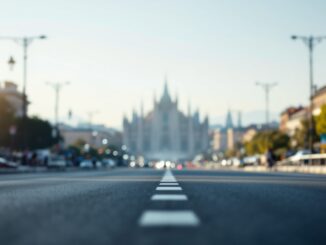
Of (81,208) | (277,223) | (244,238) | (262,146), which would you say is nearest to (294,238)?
(244,238)

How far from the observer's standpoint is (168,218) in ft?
19.1

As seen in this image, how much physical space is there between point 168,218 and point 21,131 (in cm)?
8780

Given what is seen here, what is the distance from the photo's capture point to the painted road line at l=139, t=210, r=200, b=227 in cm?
540

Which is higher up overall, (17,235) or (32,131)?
(32,131)

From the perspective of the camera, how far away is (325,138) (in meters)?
62.4

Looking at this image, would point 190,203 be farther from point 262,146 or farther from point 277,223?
point 262,146

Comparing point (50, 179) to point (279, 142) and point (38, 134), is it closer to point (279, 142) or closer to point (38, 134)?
point (38, 134)

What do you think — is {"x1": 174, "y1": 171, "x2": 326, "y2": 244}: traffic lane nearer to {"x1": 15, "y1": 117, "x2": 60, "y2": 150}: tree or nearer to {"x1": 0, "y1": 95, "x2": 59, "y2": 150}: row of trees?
{"x1": 0, "y1": 95, "x2": 59, "y2": 150}: row of trees

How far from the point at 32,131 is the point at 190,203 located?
92.1 meters

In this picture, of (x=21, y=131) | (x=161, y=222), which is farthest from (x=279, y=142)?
(x=161, y=222)

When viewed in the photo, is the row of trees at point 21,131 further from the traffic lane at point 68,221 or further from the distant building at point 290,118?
the traffic lane at point 68,221

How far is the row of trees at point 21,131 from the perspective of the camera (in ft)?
272

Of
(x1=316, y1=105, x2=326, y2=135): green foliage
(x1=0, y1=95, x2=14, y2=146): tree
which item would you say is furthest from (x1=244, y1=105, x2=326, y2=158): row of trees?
(x1=0, y1=95, x2=14, y2=146): tree

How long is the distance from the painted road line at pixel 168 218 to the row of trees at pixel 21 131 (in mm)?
78055
